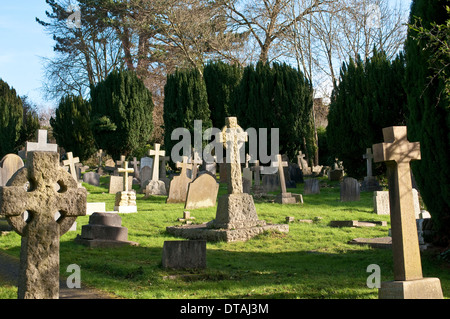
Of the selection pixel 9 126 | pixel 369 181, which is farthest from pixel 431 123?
pixel 9 126

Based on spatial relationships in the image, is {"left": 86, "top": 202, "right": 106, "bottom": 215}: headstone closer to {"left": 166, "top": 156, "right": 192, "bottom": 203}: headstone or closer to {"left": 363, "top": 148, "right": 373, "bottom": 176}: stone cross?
{"left": 166, "top": 156, "right": 192, "bottom": 203}: headstone

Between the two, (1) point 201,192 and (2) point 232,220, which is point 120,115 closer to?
(1) point 201,192

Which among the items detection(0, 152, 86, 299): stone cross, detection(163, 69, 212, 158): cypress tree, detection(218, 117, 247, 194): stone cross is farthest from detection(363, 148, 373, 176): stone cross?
detection(0, 152, 86, 299): stone cross

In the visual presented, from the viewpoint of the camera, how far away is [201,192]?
50.5 ft

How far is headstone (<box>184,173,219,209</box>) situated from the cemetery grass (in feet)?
4.54

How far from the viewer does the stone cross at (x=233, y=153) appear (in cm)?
1167

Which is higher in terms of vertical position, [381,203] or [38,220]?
[38,220]

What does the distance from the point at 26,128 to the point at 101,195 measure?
65.6 ft

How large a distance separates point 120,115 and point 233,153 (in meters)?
20.1

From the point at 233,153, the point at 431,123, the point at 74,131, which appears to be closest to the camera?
the point at 431,123

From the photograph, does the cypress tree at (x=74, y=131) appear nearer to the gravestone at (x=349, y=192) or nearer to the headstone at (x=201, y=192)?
the headstone at (x=201, y=192)

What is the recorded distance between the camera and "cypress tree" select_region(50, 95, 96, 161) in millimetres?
33188

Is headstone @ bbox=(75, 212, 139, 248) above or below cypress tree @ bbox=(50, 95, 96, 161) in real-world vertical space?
below

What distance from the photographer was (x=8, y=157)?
13750 mm
